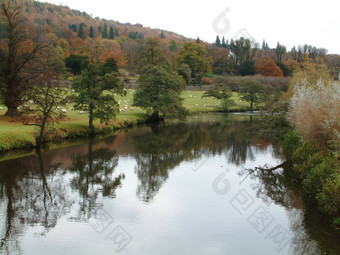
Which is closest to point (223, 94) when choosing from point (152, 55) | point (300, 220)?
point (152, 55)

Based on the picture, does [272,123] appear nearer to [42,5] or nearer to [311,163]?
[311,163]

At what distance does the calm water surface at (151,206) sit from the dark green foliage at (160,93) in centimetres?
1560

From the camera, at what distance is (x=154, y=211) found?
1396 centimetres

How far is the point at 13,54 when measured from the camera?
3047 cm

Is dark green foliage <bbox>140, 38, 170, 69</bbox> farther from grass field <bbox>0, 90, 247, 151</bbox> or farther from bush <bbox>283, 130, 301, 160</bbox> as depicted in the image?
bush <bbox>283, 130, 301, 160</bbox>

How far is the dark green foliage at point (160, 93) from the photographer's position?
133 ft

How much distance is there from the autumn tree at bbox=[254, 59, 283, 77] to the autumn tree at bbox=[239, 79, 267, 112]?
27243mm

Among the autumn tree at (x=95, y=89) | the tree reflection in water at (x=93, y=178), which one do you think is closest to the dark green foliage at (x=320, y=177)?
the tree reflection in water at (x=93, y=178)

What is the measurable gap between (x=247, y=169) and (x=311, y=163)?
522cm

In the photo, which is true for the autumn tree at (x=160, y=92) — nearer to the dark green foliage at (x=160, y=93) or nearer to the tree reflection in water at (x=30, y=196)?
the dark green foliage at (x=160, y=93)

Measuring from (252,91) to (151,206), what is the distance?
51293mm

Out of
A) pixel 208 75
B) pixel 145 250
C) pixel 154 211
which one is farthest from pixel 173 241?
pixel 208 75

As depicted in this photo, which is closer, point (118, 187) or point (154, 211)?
point (154, 211)

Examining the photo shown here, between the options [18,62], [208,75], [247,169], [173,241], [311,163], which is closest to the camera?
[173,241]
